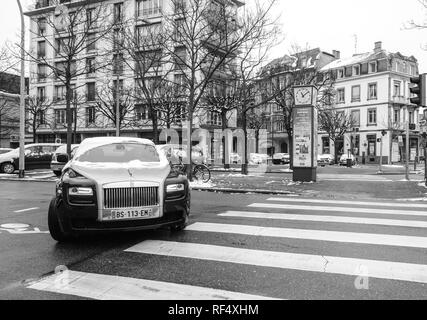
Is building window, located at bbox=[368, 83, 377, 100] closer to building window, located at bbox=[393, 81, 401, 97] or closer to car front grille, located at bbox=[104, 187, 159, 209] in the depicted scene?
building window, located at bbox=[393, 81, 401, 97]

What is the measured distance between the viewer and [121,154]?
7066 mm

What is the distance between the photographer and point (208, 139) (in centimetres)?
5125

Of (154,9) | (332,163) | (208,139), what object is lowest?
(332,163)

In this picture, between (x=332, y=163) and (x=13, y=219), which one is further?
(x=332, y=163)

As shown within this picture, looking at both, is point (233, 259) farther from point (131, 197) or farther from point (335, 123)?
point (335, 123)

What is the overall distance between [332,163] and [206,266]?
50.1m

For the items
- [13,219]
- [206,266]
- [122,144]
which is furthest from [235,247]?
[13,219]

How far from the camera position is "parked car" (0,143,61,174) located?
24047 mm

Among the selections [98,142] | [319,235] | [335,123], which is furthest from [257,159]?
[319,235]

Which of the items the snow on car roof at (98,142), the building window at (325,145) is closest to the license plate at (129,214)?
the snow on car roof at (98,142)

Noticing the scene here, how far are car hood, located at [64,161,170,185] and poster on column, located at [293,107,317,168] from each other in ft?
38.0

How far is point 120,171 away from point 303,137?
12487 mm

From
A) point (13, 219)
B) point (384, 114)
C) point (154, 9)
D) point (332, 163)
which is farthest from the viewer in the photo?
point (384, 114)
